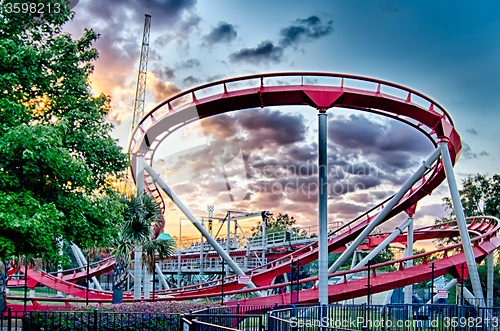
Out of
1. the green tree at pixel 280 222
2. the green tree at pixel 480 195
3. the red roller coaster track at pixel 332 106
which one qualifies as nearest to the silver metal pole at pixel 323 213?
the red roller coaster track at pixel 332 106

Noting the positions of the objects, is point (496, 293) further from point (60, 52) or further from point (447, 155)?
point (60, 52)

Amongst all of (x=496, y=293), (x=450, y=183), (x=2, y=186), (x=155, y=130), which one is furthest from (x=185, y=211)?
(x=496, y=293)

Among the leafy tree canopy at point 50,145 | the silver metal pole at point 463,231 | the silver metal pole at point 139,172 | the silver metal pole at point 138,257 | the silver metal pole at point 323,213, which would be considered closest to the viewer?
the leafy tree canopy at point 50,145

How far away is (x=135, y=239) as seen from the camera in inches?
766

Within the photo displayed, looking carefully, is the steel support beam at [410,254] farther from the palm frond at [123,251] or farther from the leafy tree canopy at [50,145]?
the leafy tree canopy at [50,145]

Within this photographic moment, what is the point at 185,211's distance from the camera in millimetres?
23641

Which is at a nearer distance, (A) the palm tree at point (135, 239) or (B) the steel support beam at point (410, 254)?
(A) the palm tree at point (135, 239)

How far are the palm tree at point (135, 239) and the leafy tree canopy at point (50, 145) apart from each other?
3048 millimetres

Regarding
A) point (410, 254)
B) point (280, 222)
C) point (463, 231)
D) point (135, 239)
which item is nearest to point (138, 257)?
point (135, 239)

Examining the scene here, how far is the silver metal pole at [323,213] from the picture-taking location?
19.4 metres

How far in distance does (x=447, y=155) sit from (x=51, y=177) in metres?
17.5

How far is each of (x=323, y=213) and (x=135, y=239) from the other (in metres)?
7.86

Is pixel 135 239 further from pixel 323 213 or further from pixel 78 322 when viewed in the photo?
pixel 323 213

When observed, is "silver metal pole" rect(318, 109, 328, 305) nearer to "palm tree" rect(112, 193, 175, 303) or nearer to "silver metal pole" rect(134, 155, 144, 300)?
"palm tree" rect(112, 193, 175, 303)
